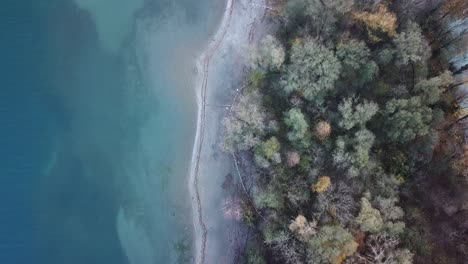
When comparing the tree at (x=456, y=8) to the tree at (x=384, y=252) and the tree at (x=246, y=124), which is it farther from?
the tree at (x=384, y=252)

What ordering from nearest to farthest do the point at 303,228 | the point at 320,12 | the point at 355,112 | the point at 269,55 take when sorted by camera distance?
the point at 303,228 < the point at 355,112 < the point at 320,12 < the point at 269,55

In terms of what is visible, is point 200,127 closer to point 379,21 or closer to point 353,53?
point 353,53

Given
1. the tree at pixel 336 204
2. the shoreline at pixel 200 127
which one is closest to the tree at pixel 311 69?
the tree at pixel 336 204

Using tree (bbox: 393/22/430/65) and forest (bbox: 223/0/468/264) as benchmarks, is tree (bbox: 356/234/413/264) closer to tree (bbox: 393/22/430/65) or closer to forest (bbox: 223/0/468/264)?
forest (bbox: 223/0/468/264)

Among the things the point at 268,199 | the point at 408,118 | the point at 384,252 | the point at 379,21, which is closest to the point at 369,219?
the point at 384,252

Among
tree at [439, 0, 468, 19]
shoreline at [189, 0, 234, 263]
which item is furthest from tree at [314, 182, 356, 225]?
tree at [439, 0, 468, 19]

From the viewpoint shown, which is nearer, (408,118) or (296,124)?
(408,118)
